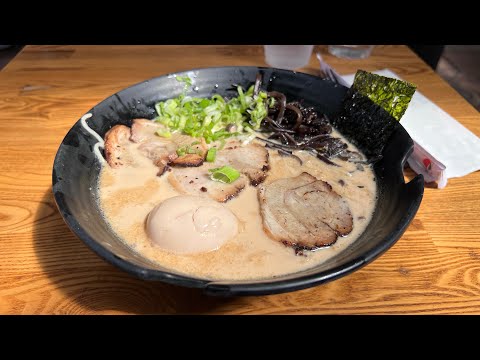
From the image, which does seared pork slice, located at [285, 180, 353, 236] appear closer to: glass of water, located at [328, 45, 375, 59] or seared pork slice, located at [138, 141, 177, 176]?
seared pork slice, located at [138, 141, 177, 176]

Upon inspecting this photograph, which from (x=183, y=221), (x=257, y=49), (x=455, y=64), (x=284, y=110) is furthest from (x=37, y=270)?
(x=455, y=64)

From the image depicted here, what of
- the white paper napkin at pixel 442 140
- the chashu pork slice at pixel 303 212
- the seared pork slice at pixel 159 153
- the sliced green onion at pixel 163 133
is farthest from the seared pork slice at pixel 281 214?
the white paper napkin at pixel 442 140

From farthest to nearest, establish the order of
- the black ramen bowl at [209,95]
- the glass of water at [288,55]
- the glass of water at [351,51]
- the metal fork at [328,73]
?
the glass of water at [351,51], the glass of water at [288,55], the metal fork at [328,73], the black ramen bowl at [209,95]

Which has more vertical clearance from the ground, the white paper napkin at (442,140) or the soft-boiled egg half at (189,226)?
the white paper napkin at (442,140)

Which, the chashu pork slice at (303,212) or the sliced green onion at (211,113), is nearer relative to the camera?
the chashu pork slice at (303,212)

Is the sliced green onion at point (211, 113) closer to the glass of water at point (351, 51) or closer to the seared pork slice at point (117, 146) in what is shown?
the seared pork slice at point (117, 146)

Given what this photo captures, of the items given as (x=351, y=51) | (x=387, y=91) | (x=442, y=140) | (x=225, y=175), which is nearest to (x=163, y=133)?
(x=225, y=175)

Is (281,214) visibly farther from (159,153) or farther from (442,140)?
(442,140)
